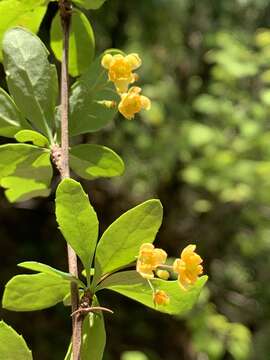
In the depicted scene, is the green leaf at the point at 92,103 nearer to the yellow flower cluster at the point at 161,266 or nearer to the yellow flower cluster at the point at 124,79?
the yellow flower cluster at the point at 124,79

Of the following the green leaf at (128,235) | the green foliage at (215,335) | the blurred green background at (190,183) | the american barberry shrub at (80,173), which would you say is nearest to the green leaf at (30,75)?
the american barberry shrub at (80,173)

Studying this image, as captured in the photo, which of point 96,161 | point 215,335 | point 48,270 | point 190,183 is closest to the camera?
point 48,270

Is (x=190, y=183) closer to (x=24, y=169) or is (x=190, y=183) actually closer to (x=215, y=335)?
(x=215, y=335)

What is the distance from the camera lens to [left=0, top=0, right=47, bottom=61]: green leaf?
0.44 m

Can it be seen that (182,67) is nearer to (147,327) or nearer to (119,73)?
(147,327)

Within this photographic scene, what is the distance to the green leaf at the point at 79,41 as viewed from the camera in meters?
0.49

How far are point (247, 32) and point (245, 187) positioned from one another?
2.86ft

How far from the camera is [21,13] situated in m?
0.45

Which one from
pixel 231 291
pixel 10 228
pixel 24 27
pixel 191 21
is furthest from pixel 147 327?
pixel 24 27

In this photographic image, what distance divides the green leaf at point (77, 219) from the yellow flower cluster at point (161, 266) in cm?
4

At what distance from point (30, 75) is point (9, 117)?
0.04 m

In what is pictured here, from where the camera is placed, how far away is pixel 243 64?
7.20ft

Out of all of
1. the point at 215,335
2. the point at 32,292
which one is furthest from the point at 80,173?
the point at 215,335

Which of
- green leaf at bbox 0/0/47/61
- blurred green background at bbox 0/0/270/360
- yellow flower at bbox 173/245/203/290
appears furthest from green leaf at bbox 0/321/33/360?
blurred green background at bbox 0/0/270/360
